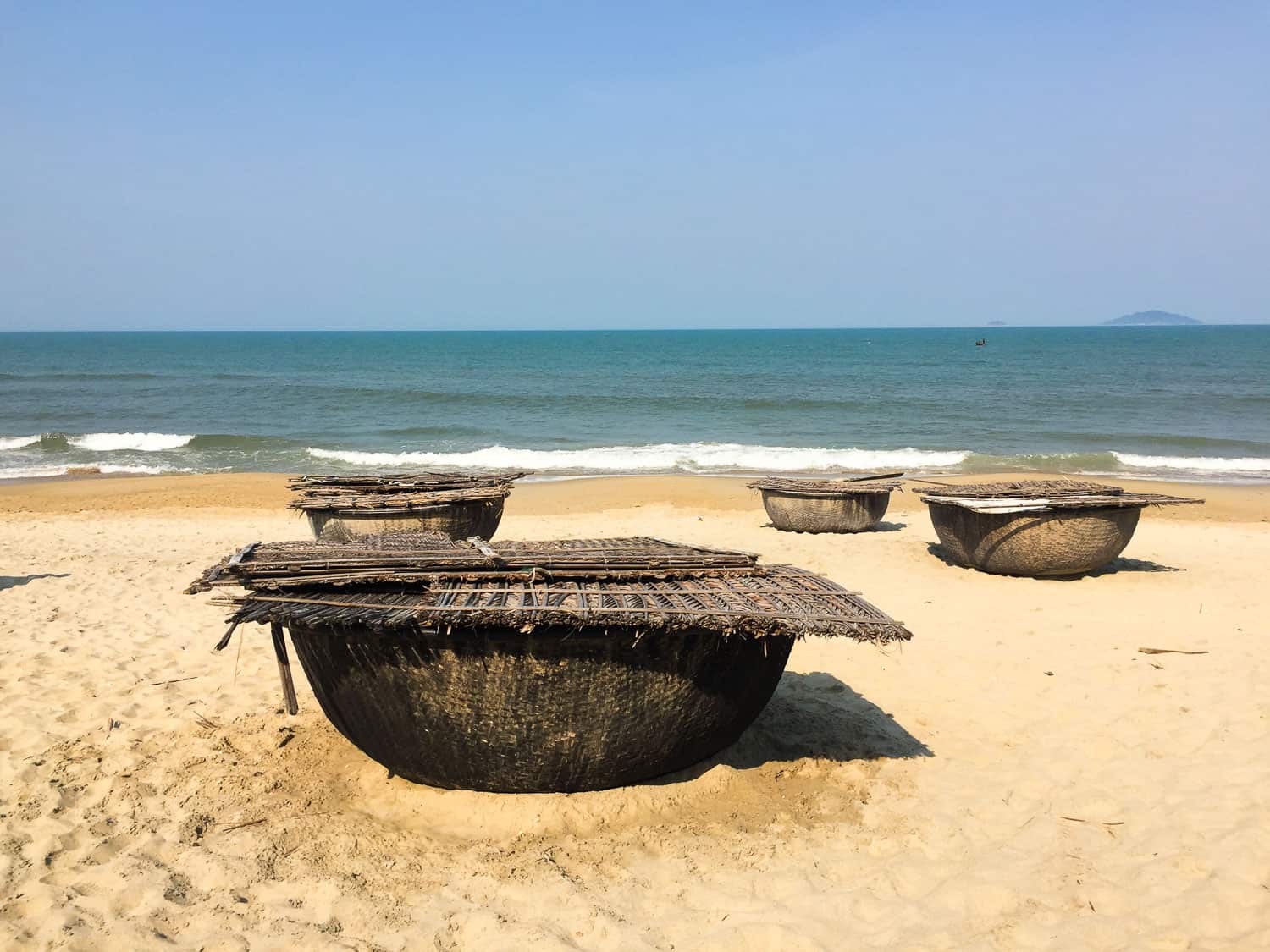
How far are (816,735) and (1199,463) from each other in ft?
58.4

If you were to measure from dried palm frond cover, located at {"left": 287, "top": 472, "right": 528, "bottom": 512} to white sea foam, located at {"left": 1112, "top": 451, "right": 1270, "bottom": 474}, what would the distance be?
50.2 ft

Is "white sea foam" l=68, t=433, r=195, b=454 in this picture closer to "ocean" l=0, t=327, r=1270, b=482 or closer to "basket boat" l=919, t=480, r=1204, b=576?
"ocean" l=0, t=327, r=1270, b=482

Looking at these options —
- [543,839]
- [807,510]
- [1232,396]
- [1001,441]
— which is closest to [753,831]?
[543,839]

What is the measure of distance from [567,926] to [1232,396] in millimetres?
35187

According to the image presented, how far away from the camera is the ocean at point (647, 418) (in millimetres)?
19828

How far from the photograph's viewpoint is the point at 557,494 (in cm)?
1512

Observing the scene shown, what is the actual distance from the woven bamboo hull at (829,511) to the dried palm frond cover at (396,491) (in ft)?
10.5

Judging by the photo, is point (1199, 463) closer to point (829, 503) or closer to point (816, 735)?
point (829, 503)

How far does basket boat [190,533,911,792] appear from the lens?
3.29m

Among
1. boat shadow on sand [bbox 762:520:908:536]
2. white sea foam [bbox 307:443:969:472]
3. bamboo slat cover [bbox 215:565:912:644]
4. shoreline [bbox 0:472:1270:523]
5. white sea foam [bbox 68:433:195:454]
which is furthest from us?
white sea foam [bbox 68:433:195:454]

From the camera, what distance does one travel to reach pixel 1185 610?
22.2 feet

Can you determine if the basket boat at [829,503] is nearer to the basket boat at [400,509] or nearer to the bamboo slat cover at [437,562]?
the basket boat at [400,509]

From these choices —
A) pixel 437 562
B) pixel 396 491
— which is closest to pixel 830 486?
pixel 396 491

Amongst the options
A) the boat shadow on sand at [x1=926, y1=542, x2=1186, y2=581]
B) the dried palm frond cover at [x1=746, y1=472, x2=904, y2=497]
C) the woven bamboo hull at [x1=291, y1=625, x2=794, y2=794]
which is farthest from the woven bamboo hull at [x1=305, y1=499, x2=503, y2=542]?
the boat shadow on sand at [x1=926, y1=542, x2=1186, y2=581]
